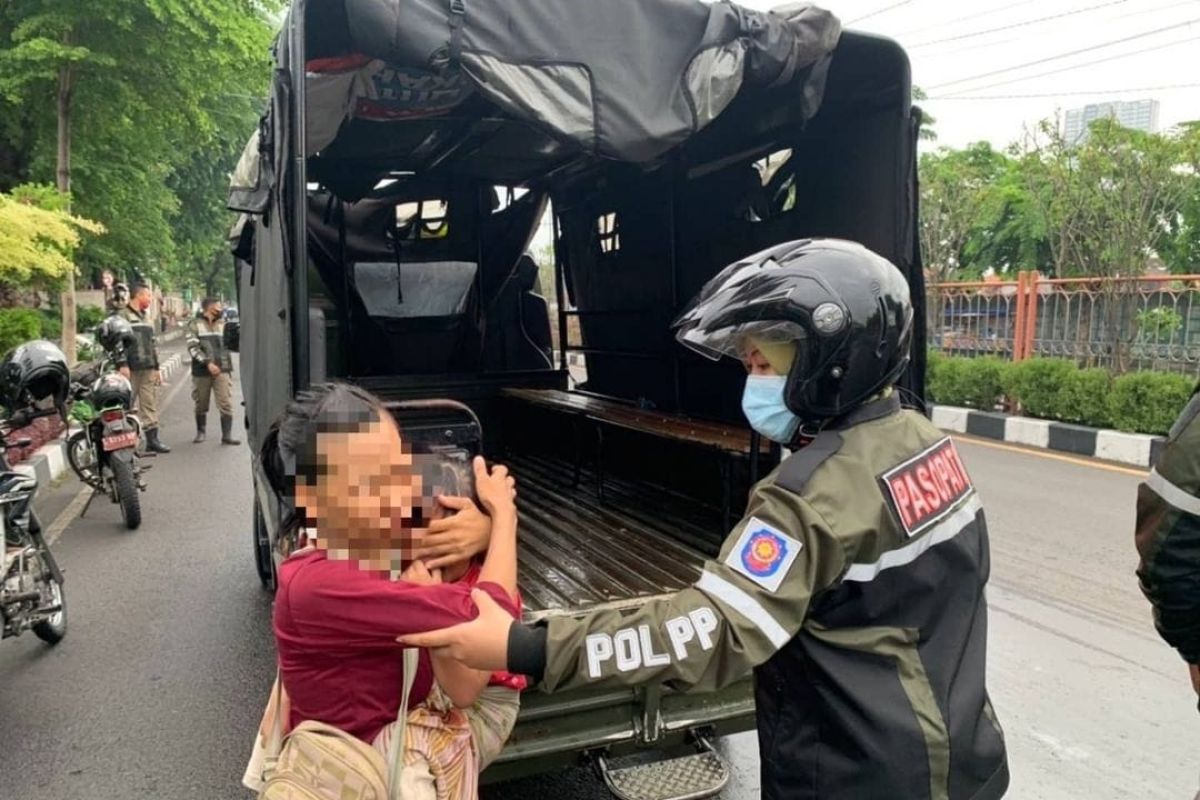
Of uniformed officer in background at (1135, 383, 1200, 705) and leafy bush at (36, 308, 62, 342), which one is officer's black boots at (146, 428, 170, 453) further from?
uniformed officer in background at (1135, 383, 1200, 705)

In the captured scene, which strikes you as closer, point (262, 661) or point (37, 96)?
point (262, 661)

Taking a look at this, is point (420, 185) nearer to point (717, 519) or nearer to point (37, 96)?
point (717, 519)

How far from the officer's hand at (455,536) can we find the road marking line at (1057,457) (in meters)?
8.69

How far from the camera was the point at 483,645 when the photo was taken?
1.48m

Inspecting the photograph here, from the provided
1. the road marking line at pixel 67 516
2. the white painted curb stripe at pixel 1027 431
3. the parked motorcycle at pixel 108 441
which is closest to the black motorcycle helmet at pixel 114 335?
the parked motorcycle at pixel 108 441

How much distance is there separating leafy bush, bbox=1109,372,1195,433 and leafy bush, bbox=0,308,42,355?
1208cm

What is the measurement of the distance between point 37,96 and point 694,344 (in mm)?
15516

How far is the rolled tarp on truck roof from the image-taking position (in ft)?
9.34

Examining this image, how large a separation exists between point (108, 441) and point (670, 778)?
19.7ft

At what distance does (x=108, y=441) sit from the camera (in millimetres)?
7055

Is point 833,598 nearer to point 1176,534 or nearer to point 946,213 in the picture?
point 1176,534

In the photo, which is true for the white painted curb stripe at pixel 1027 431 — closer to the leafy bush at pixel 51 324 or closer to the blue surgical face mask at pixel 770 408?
the blue surgical face mask at pixel 770 408

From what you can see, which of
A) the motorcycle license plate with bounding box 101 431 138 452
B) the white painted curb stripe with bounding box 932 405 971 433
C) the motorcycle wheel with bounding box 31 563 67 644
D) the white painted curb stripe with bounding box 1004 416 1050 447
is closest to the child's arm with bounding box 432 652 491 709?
the motorcycle wheel with bounding box 31 563 67 644

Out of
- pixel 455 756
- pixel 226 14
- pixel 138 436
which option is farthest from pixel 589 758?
pixel 226 14
